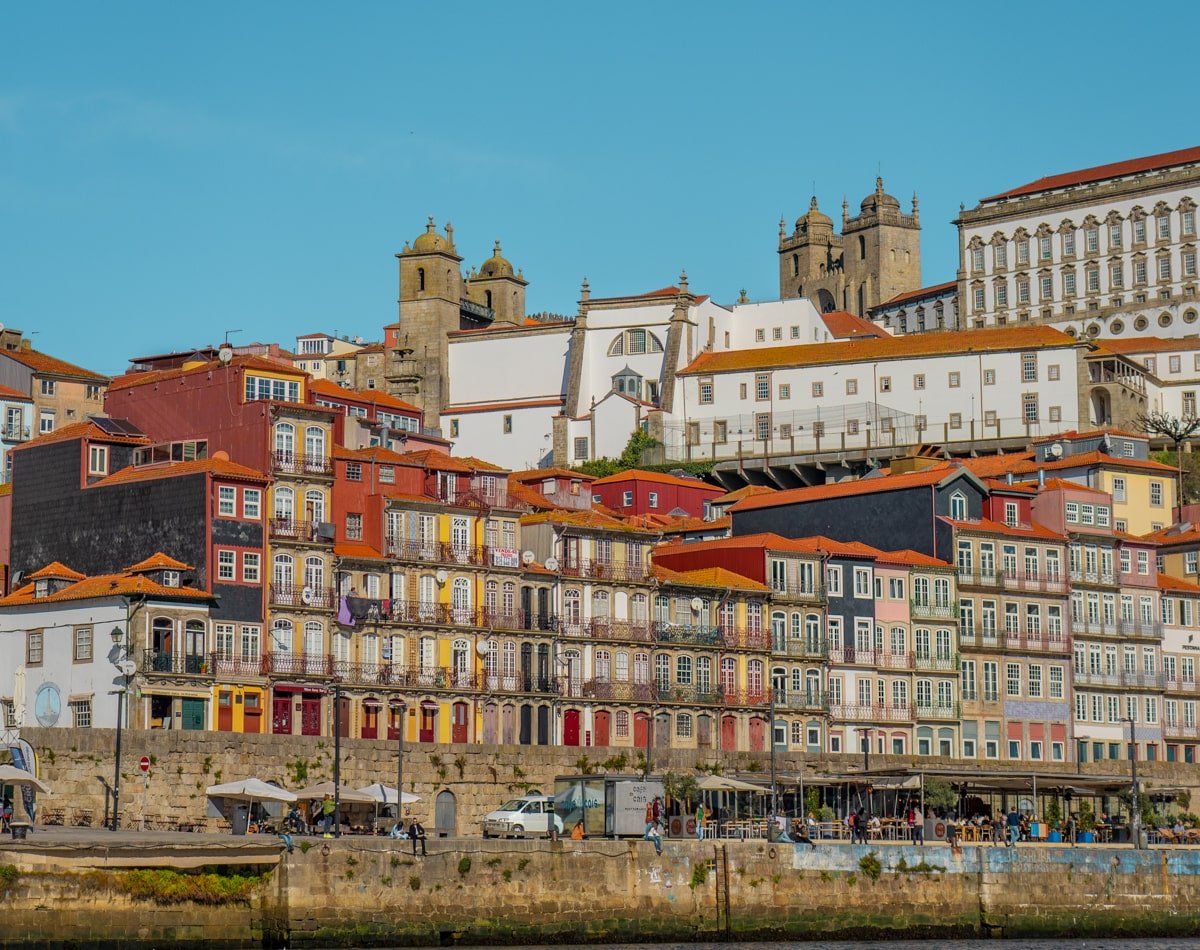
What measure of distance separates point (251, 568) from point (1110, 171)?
300 feet

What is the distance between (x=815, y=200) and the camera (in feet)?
607

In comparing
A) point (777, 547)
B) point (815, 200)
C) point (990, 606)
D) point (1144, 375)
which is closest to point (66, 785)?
point (777, 547)

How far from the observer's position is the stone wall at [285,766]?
58469 mm

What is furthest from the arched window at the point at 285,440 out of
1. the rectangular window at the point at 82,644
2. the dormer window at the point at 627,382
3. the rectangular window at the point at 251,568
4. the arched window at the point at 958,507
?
the dormer window at the point at 627,382

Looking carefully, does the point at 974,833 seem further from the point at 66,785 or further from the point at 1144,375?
the point at 1144,375

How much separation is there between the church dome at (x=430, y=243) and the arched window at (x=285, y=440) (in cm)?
6498

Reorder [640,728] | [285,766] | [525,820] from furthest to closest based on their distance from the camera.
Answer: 1. [640,728]
2. [285,766]
3. [525,820]

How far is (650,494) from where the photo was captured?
3999 inches

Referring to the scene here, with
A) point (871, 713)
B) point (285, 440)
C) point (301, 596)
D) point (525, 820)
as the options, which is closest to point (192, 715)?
point (301, 596)

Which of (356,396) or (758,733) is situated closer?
(758,733)

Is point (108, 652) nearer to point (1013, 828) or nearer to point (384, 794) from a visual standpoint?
Result: point (384, 794)

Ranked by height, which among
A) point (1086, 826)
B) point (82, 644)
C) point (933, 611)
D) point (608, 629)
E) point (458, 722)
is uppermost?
point (933, 611)

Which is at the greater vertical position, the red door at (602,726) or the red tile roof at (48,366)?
the red tile roof at (48,366)

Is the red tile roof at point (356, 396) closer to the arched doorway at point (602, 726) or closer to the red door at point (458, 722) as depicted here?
the arched doorway at point (602, 726)
